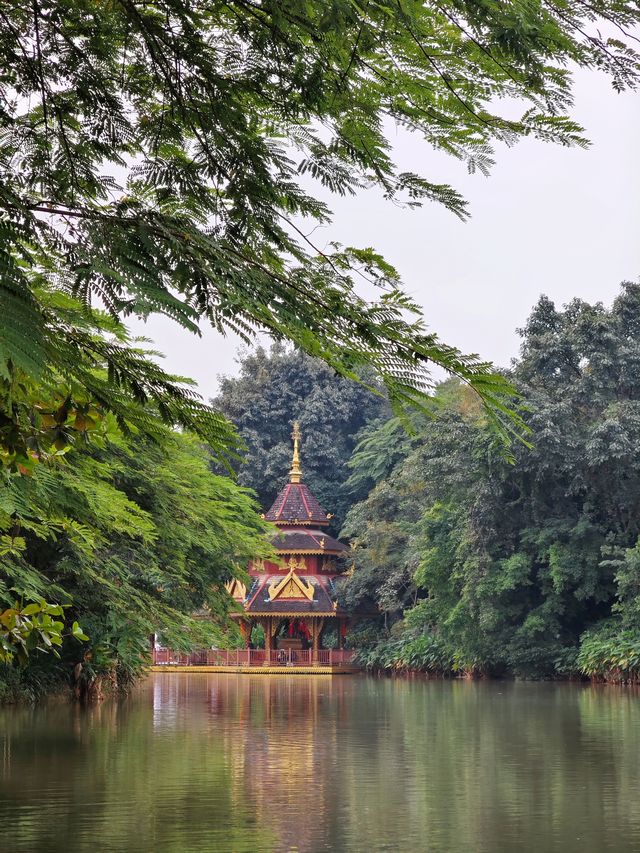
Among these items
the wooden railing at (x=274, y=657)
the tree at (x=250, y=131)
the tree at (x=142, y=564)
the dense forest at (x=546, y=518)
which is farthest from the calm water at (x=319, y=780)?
the wooden railing at (x=274, y=657)

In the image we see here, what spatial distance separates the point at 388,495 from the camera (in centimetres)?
3791

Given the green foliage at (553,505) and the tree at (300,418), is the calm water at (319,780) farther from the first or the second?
the tree at (300,418)

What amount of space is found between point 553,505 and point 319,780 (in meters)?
21.1

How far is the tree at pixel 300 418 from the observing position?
45.8 metres

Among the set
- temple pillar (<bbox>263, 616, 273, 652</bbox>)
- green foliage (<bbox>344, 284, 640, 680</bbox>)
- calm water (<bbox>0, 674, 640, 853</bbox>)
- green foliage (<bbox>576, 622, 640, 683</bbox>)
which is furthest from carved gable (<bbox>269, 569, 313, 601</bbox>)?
calm water (<bbox>0, 674, 640, 853</bbox>)

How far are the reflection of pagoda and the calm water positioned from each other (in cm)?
2003

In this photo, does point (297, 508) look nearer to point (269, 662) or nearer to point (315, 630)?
point (315, 630)

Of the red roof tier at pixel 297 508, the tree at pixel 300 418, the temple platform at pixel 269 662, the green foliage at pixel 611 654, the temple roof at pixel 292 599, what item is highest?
the tree at pixel 300 418

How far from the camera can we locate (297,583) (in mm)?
39438

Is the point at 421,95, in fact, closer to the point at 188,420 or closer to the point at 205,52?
the point at 205,52

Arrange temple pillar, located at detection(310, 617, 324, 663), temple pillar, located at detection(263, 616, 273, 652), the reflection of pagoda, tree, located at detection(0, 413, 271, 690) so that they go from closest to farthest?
tree, located at detection(0, 413, 271, 690)
temple pillar, located at detection(310, 617, 324, 663)
the reflection of pagoda
temple pillar, located at detection(263, 616, 273, 652)

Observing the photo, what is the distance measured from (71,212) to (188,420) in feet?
2.61

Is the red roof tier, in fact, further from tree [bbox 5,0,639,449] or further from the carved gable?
tree [bbox 5,0,639,449]

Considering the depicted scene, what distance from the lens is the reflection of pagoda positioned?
129ft
